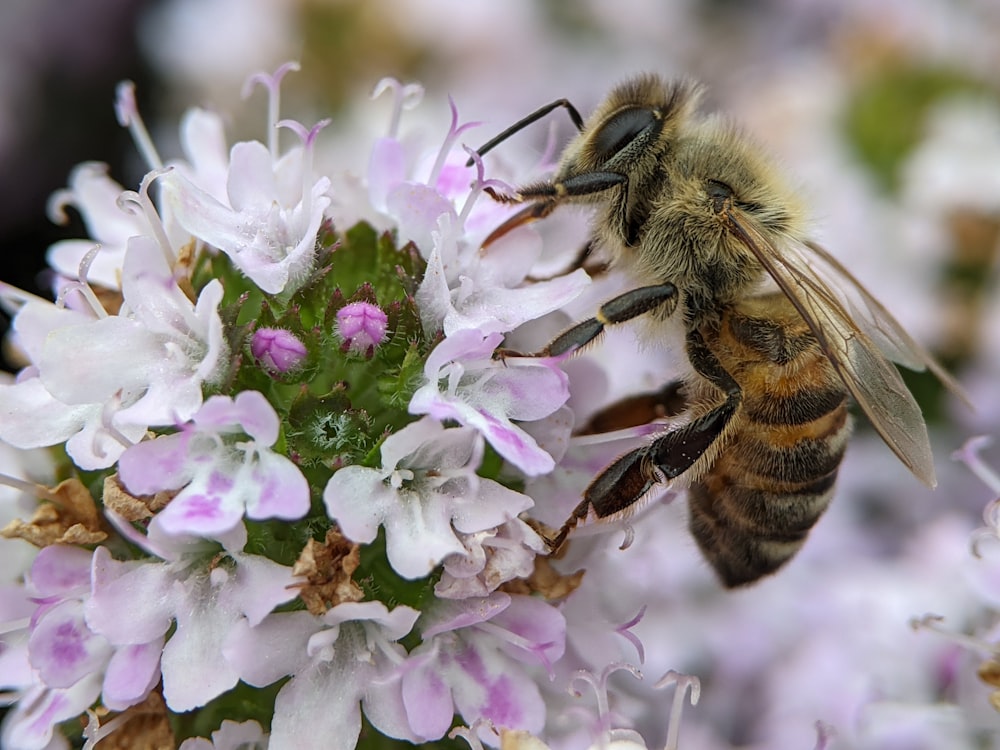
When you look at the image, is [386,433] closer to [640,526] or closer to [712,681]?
[640,526]

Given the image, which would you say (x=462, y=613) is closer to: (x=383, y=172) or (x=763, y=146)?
(x=383, y=172)

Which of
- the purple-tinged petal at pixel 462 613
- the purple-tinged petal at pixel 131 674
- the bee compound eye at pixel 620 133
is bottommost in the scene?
the purple-tinged petal at pixel 462 613

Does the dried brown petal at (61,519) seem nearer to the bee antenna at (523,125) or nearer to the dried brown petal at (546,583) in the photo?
the dried brown petal at (546,583)

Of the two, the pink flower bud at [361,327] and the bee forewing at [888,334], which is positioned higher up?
the pink flower bud at [361,327]

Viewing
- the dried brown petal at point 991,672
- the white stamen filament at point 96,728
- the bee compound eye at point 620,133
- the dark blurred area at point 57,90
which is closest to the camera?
the white stamen filament at point 96,728

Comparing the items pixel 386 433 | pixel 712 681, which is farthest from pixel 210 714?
pixel 712 681

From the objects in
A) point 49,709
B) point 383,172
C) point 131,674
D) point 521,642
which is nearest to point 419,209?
point 383,172

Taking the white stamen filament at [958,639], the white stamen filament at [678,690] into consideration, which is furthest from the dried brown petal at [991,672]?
the white stamen filament at [678,690]

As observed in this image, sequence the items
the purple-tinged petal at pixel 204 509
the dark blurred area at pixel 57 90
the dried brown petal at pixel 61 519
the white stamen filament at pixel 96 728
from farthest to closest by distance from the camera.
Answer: the dark blurred area at pixel 57 90 → the dried brown petal at pixel 61 519 → the white stamen filament at pixel 96 728 → the purple-tinged petal at pixel 204 509
